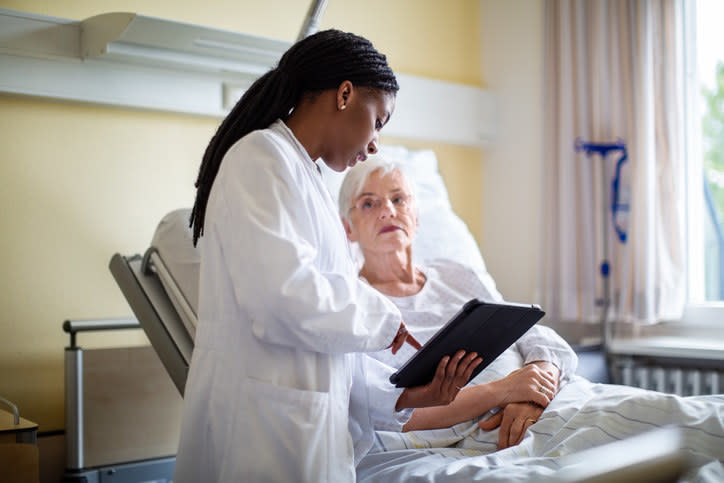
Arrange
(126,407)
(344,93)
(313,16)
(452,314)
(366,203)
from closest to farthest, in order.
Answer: (344,93), (452,314), (366,203), (313,16), (126,407)

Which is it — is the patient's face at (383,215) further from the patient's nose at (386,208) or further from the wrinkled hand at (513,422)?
the wrinkled hand at (513,422)

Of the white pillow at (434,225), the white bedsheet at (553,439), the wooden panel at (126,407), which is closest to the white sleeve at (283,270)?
the white bedsheet at (553,439)

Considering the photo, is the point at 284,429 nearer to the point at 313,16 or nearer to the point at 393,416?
the point at 393,416

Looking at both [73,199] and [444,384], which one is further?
[73,199]

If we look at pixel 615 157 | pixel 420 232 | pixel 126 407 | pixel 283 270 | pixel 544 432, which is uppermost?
pixel 615 157

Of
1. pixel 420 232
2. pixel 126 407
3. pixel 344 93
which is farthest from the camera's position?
pixel 420 232

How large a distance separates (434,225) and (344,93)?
1368 millimetres

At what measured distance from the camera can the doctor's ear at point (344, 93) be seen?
3.99 ft

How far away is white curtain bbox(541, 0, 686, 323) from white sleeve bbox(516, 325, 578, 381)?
3.62 feet

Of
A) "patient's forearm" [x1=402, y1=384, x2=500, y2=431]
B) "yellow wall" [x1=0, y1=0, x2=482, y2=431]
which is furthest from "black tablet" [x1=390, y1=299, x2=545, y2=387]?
"yellow wall" [x1=0, y1=0, x2=482, y2=431]

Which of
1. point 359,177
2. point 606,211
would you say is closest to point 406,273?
point 359,177

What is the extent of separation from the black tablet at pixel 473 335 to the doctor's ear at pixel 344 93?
0.40 metres

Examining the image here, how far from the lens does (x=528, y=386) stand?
157 cm

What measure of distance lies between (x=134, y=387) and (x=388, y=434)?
3.58ft
